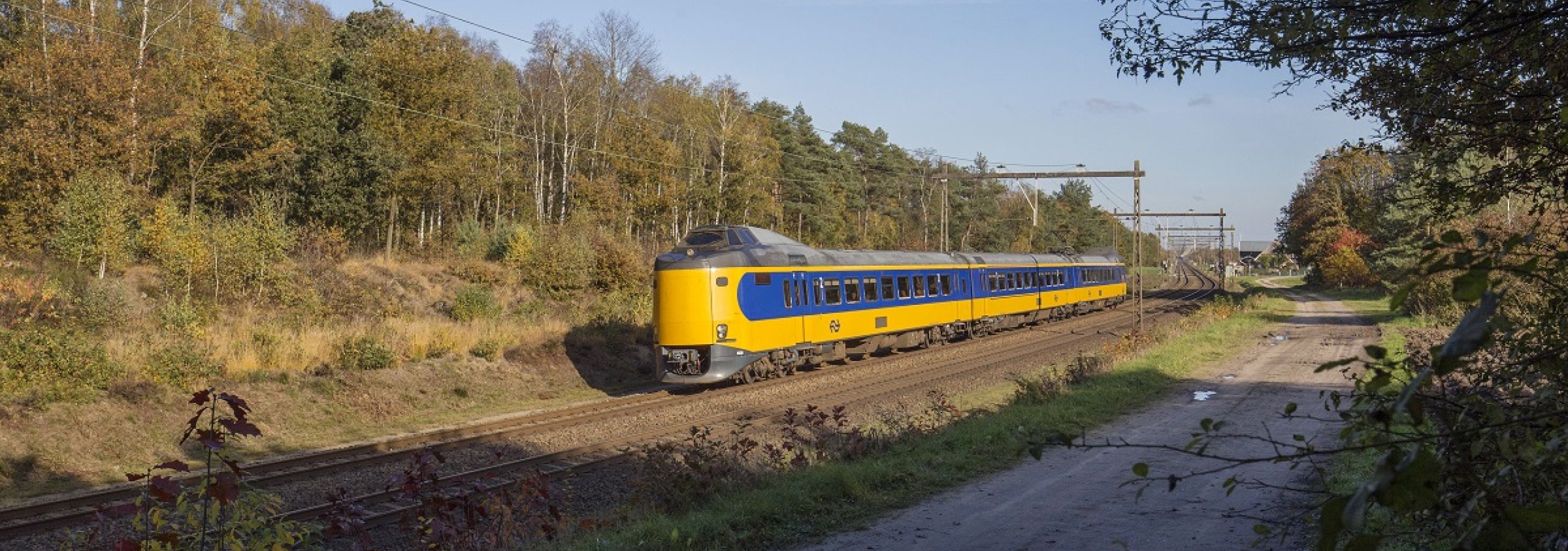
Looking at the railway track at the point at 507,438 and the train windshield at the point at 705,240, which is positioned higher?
the train windshield at the point at 705,240

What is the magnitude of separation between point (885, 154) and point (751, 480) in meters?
67.6

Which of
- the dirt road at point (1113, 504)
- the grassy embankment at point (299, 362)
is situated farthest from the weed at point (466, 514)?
the grassy embankment at point (299, 362)

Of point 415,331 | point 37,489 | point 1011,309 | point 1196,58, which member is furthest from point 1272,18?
point 1011,309

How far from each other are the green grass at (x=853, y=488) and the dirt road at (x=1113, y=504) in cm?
34

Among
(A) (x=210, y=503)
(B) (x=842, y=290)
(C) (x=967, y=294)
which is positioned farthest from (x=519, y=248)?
(A) (x=210, y=503)

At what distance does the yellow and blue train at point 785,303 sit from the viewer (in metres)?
20.2

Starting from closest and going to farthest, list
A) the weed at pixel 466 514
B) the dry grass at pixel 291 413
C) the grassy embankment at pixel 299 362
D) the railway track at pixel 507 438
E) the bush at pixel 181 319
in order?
1. the weed at pixel 466 514
2. the railway track at pixel 507 438
3. the dry grass at pixel 291 413
4. the grassy embankment at pixel 299 362
5. the bush at pixel 181 319

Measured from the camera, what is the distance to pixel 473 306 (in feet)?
88.3

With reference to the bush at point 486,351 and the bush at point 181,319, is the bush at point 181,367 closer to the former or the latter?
the bush at point 181,319

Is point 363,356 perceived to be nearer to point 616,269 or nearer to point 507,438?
point 507,438

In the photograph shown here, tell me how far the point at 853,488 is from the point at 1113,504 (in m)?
2.41

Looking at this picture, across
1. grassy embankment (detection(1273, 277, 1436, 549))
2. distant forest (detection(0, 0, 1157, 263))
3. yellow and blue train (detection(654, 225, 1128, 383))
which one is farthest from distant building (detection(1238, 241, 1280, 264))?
yellow and blue train (detection(654, 225, 1128, 383))

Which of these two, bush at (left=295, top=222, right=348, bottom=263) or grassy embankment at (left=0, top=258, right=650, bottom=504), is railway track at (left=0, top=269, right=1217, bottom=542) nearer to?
grassy embankment at (left=0, top=258, right=650, bottom=504)

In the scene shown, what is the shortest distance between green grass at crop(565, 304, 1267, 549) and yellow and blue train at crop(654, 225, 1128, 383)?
574 cm
